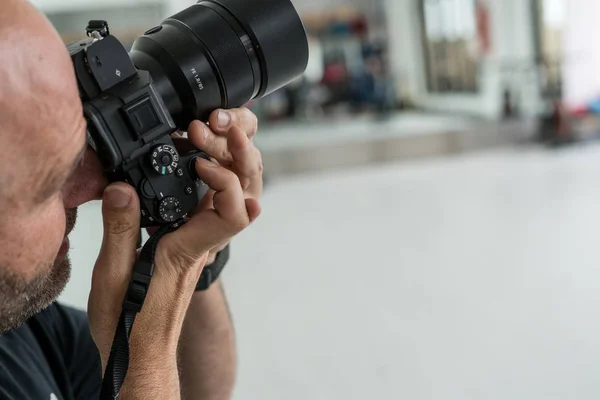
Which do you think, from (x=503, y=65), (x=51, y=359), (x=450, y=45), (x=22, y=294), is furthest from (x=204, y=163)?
(x=450, y=45)

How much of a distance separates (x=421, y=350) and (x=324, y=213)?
6.56 ft

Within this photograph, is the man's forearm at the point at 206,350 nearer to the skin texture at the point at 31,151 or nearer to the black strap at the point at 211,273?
the black strap at the point at 211,273

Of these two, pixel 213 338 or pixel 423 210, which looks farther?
pixel 423 210

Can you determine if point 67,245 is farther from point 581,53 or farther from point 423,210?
point 581,53

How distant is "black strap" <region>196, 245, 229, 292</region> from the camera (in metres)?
0.98

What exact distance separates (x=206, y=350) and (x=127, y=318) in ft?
0.99

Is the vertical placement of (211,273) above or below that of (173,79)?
below

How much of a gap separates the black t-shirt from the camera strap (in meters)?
0.14

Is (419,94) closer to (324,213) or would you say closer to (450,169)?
(450,169)

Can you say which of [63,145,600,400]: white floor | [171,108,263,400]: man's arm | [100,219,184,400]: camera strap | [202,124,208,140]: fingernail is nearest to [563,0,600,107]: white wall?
[63,145,600,400]: white floor

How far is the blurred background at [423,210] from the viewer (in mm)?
2139

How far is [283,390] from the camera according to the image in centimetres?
207

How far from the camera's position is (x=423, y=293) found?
8.76 ft

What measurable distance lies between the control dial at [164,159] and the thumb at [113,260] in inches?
1.8
